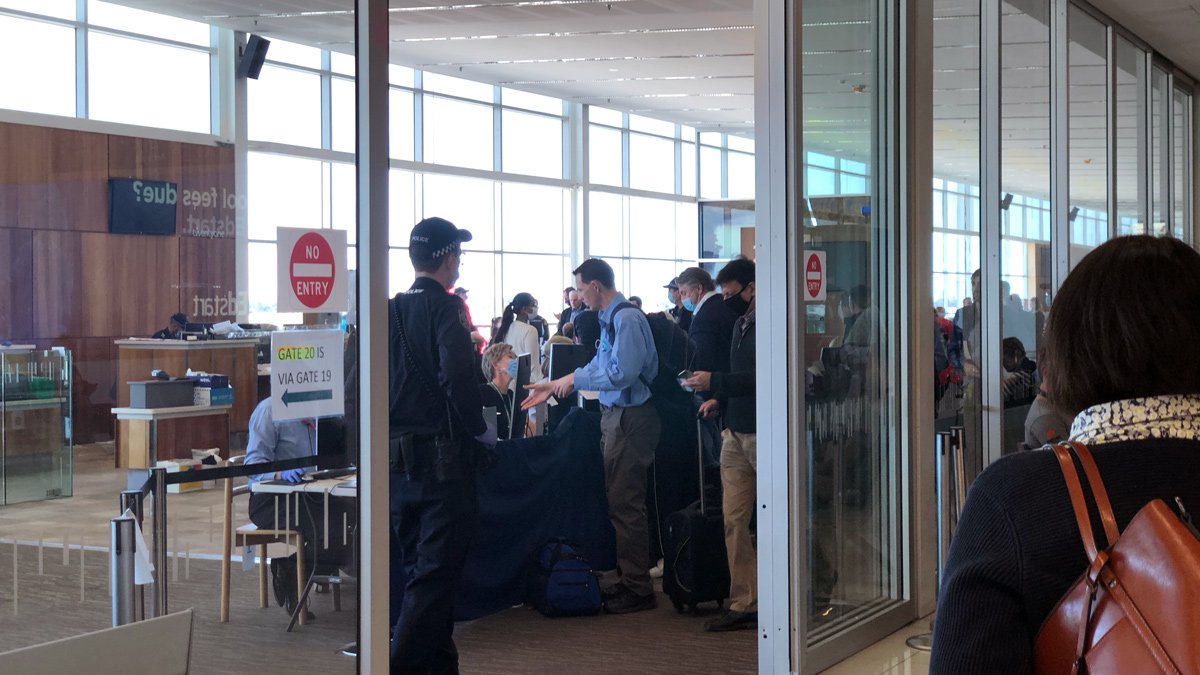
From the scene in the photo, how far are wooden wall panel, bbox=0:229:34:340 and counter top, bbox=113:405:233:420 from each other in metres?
0.27

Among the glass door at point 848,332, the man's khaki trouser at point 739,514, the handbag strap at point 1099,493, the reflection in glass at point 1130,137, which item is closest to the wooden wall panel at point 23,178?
the handbag strap at point 1099,493

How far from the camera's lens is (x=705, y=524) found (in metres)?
6.00

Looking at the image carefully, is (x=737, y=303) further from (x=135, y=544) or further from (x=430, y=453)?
(x=135, y=544)

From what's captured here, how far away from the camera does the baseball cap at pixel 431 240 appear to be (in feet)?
14.2

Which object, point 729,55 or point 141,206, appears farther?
point 729,55

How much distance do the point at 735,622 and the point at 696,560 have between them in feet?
1.26

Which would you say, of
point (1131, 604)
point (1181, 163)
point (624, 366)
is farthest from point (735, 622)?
point (1181, 163)

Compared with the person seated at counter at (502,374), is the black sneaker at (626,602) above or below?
below

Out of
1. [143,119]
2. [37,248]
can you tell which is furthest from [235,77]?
[37,248]

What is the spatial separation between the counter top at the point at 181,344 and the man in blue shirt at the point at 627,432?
3.59 metres

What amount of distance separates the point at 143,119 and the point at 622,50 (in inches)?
532

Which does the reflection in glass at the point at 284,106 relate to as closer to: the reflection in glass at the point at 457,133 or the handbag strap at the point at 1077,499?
the handbag strap at the point at 1077,499

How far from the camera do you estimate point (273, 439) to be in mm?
2684

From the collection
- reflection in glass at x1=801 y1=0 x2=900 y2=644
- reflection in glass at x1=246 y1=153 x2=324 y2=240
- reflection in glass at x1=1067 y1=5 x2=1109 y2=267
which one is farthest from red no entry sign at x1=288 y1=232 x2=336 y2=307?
reflection in glass at x1=1067 y1=5 x2=1109 y2=267
